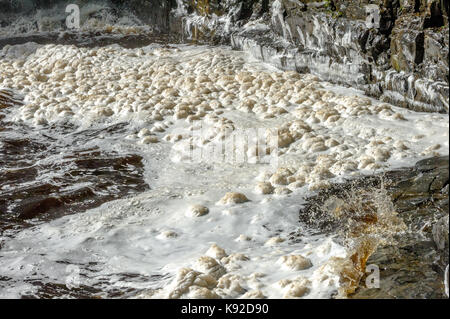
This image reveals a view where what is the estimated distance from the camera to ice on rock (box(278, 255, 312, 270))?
268 centimetres

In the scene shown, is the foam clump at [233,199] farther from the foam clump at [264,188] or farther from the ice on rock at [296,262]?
the ice on rock at [296,262]

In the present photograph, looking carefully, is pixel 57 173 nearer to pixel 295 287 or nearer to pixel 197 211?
pixel 197 211

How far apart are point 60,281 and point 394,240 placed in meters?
1.70

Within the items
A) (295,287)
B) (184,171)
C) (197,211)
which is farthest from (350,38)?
(295,287)

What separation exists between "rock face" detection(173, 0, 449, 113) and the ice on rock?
214 cm

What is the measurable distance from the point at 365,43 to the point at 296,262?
10.1 feet

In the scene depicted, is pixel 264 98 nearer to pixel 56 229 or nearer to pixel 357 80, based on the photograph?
pixel 357 80

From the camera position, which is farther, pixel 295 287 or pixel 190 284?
pixel 190 284

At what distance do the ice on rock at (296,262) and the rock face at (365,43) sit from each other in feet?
7.02

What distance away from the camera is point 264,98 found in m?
5.15

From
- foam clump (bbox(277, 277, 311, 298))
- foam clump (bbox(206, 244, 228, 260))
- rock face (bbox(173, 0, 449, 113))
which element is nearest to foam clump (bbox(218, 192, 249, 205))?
foam clump (bbox(206, 244, 228, 260))

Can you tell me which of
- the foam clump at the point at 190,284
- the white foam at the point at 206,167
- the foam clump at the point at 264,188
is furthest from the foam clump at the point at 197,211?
the foam clump at the point at 190,284

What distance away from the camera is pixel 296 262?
106 inches

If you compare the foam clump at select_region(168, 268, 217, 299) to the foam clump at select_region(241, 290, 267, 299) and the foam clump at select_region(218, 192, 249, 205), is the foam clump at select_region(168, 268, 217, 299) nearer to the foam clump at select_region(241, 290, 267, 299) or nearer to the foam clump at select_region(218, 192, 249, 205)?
the foam clump at select_region(241, 290, 267, 299)
